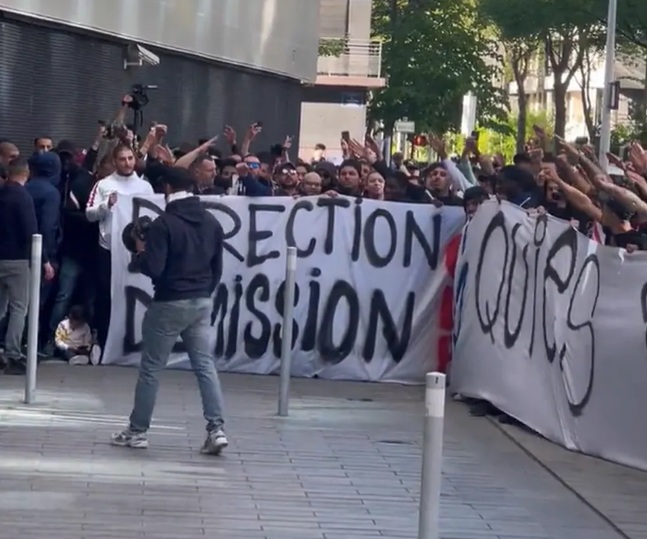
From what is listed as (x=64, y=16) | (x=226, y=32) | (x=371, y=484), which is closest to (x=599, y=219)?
(x=371, y=484)

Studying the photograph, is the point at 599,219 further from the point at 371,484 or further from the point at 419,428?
the point at 371,484

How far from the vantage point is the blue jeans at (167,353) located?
10.7 metres

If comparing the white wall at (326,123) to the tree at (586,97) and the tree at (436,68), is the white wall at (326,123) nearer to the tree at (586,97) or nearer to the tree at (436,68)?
the tree at (436,68)

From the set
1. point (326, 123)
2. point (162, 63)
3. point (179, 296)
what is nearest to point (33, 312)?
point (179, 296)

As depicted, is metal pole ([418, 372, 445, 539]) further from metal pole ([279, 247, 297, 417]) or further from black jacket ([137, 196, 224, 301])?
metal pole ([279, 247, 297, 417])

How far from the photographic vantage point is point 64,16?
21406mm

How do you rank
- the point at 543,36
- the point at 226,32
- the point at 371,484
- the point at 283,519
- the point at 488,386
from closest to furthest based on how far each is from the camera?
the point at 283,519, the point at 371,484, the point at 488,386, the point at 226,32, the point at 543,36

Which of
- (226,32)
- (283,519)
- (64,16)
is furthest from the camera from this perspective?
(226,32)

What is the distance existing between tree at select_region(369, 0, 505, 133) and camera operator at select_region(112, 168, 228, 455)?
3750cm

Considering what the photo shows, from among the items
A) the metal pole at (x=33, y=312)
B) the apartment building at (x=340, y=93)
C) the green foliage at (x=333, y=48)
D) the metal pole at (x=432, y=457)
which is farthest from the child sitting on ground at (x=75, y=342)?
the green foliage at (x=333, y=48)

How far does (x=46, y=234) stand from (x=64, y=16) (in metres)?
7.55

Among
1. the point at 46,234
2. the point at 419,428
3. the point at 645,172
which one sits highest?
the point at 645,172

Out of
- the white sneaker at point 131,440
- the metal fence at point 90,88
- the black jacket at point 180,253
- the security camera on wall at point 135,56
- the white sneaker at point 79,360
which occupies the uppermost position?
the security camera on wall at point 135,56

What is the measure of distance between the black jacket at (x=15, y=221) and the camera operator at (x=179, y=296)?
3266mm
